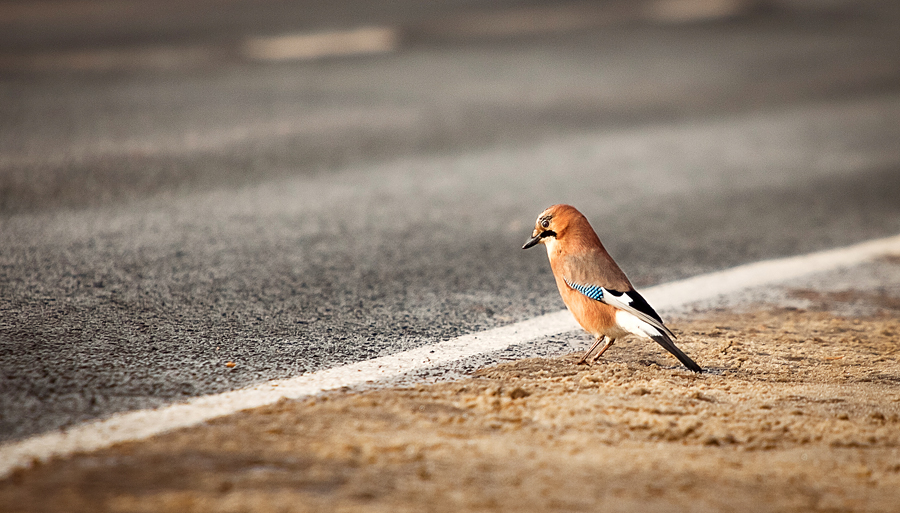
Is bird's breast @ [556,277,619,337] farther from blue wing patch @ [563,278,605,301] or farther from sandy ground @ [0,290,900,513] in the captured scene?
sandy ground @ [0,290,900,513]

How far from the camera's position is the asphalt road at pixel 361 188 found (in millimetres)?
3877

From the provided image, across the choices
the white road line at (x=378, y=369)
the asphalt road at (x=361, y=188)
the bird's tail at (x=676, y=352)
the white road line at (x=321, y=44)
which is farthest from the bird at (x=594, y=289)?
the white road line at (x=321, y=44)

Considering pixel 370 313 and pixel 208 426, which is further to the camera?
pixel 370 313

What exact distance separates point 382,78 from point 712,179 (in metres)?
4.65

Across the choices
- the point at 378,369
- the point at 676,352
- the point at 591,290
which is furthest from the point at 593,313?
the point at 378,369

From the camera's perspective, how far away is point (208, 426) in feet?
9.32

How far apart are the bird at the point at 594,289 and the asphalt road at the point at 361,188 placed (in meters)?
0.66

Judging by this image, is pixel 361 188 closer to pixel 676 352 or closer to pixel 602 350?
pixel 602 350

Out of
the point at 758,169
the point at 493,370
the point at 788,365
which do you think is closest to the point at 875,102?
the point at 758,169

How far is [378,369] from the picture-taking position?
350cm

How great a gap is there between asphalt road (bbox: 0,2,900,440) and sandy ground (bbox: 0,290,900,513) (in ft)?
1.68

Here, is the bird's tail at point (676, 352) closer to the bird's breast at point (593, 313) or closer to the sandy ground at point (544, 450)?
the sandy ground at point (544, 450)

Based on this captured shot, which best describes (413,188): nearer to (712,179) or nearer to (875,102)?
(712,179)

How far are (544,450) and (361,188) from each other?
4373 millimetres
